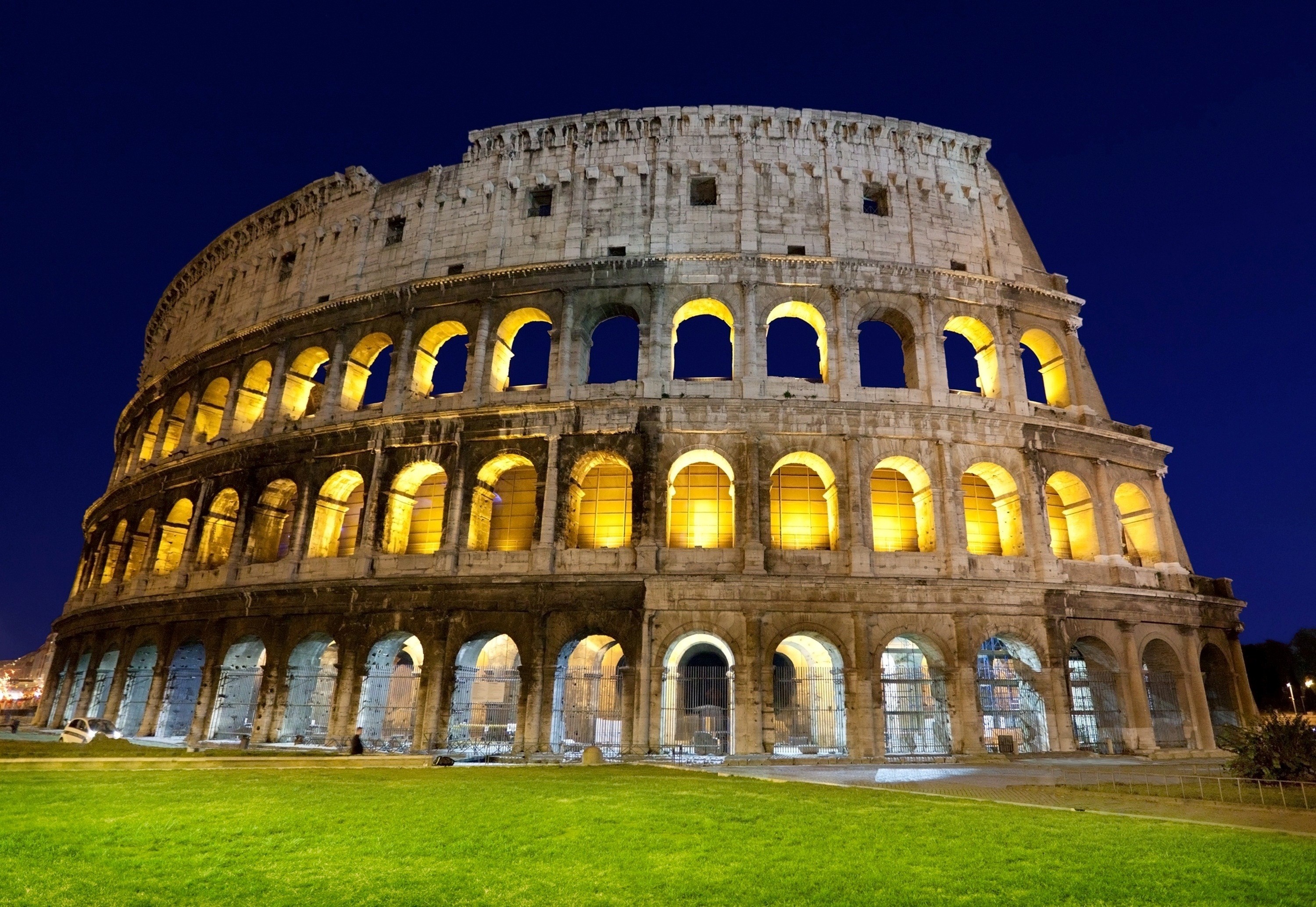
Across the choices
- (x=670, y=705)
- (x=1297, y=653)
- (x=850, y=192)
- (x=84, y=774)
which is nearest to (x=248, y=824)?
(x=84, y=774)

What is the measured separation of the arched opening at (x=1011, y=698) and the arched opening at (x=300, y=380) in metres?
22.6

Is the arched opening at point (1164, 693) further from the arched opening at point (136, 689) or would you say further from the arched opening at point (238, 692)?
the arched opening at point (136, 689)

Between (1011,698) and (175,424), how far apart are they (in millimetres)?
31229

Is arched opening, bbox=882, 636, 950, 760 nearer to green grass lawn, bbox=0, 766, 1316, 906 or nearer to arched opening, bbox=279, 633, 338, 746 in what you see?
green grass lawn, bbox=0, 766, 1316, 906

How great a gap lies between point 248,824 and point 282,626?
578 inches

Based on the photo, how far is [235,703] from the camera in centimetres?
2270

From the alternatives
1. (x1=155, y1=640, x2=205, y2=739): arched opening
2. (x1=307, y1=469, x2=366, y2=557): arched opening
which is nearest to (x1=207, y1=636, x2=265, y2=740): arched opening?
(x1=155, y1=640, x2=205, y2=739): arched opening

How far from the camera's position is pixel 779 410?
20.7m

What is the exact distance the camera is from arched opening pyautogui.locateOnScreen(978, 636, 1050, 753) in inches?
766

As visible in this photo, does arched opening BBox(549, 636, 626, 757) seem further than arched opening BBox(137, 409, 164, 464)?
No

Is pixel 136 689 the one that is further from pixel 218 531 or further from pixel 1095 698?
pixel 1095 698

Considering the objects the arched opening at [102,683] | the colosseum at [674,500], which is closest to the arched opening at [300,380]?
the colosseum at [674,500]

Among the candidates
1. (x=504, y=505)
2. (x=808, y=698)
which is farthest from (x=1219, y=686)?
(x=504, y=505)

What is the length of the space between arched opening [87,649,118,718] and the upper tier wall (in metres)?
14.5
